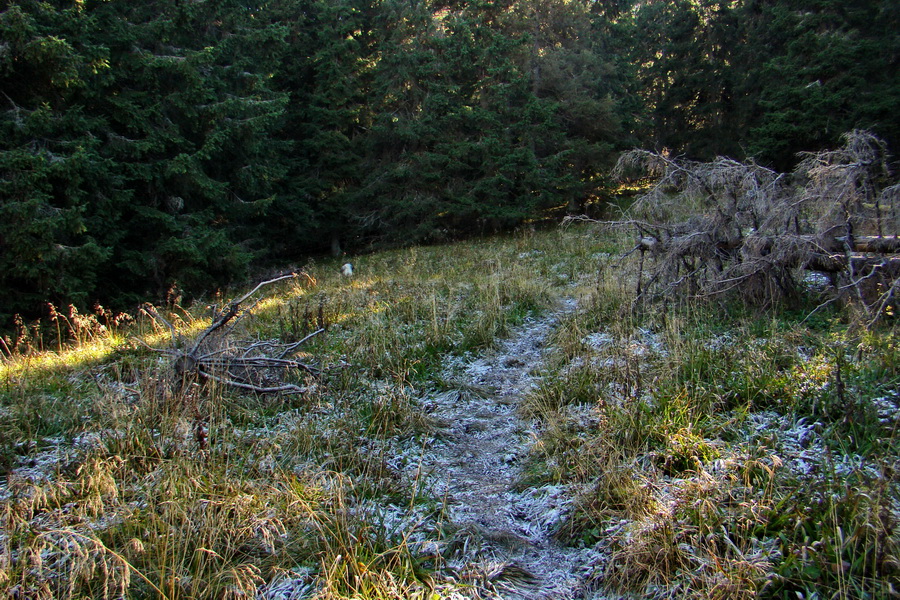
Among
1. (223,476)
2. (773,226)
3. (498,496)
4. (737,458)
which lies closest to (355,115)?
(773,226)

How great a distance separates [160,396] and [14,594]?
6.41 feet

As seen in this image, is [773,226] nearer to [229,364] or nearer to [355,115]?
[229,364]

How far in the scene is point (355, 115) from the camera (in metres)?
18.0

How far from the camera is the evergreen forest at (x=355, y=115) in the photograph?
9344 millimetres

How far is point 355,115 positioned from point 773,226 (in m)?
15.6

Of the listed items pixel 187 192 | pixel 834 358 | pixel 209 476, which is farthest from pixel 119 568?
pixel 187 192

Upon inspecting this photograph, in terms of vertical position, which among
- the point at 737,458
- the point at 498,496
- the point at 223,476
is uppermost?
the point at 223,476

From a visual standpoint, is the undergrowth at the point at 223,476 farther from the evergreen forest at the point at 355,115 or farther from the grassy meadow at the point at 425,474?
the evergreen forest at the point at 355,115

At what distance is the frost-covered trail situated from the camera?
8.13 feet

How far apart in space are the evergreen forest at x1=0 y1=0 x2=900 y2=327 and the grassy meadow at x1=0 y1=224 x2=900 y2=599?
598 cm

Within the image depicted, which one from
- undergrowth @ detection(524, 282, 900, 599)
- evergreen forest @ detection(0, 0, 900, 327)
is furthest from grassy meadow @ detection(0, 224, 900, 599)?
evergreen forest @ detection(0, 0, 900, 327)

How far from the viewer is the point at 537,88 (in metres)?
18.2

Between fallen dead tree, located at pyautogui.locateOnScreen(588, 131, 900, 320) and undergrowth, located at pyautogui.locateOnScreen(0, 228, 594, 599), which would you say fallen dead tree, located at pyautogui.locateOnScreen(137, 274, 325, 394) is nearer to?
undergrowth, located at pyautogui.locateOnScreen(0, 228, 594, 599)

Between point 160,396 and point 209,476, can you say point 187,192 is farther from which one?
point 209,476
